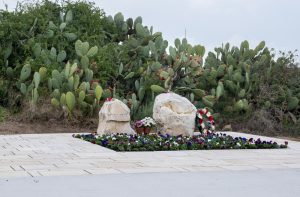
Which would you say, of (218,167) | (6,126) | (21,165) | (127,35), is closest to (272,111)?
(127,35)

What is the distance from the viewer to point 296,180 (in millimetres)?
6570

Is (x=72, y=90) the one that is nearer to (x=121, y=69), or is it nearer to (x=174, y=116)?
(x=121, y=69)

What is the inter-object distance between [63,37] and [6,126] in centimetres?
415

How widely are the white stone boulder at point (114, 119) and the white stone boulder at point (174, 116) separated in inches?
28.3

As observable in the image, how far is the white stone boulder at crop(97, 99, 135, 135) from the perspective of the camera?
40.6 ft

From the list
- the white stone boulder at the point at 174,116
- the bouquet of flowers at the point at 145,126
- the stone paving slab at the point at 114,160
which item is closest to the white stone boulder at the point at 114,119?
the bouquet of flowers at the point at 145,126

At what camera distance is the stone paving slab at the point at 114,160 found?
7.19 metres

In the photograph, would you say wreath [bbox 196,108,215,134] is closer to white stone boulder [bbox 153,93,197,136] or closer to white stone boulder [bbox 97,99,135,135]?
white stone boulder [bbox 153,93,197,136]

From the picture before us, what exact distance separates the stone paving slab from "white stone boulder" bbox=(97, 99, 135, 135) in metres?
1.66

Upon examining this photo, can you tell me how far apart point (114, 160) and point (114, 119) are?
4.17 metres

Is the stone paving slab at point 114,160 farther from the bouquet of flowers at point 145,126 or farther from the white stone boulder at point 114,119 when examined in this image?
the bouquet of flowers at point 145,126

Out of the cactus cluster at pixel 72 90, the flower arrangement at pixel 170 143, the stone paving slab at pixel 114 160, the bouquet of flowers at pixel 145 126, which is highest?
the cactus cluster at pixel 72 90

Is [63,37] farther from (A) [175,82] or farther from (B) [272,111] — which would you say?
(B) [272,111]

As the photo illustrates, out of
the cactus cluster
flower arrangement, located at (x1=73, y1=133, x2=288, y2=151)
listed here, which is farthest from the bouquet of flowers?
the cactus cluster
